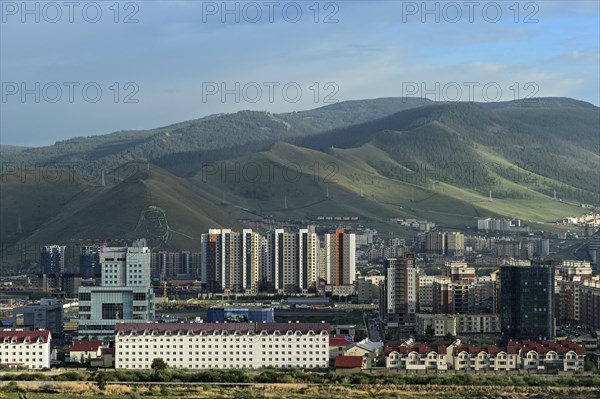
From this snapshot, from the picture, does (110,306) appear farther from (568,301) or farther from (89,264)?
(89,264)

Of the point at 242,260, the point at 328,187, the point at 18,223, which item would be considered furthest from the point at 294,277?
the point at 328,187

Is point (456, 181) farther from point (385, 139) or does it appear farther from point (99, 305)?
point (99, 305)

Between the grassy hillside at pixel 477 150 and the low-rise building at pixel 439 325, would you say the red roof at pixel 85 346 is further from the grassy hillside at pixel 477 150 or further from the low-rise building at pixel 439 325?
the grassy hillside at pixel 477 150

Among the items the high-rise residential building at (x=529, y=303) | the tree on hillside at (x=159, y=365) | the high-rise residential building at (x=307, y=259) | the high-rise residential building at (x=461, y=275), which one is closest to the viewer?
the tree on hillside at (x=159, y=365)

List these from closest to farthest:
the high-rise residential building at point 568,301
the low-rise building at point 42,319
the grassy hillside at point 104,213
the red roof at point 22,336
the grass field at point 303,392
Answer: the grass field at point 303,392
the red roof at point 22,336
the low-rise building at point 42,319
the high-rise residential building at point 568,301
the grassy hillside at point 104,213

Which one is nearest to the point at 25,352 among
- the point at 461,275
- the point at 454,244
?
the point at 461,275

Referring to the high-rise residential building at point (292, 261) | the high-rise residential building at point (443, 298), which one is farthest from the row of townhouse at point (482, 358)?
the high-rise residential building at point (292, 261)
